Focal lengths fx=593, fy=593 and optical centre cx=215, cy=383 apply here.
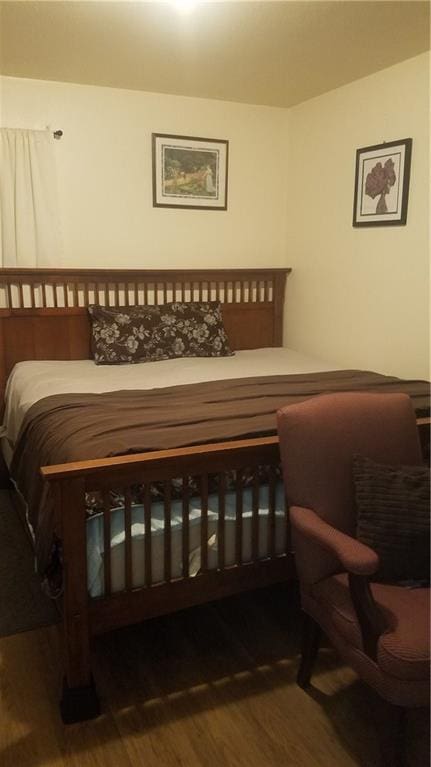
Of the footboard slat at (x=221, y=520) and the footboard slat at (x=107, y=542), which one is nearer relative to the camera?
the footboard slat at (x=107, y=542)

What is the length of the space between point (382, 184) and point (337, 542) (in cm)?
239

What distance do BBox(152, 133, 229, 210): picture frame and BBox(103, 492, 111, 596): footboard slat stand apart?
260 centimetres

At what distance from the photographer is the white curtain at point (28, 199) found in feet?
11.0

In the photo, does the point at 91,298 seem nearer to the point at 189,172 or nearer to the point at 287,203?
the point at 189,172

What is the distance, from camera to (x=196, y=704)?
1.82 meters

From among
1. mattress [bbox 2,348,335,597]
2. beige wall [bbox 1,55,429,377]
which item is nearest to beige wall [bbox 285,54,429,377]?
beige wall [bbox 1,55,429,377]

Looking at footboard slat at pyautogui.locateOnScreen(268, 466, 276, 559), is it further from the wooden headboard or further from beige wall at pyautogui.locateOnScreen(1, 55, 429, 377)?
the wooden headboard

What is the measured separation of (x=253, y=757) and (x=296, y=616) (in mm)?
698

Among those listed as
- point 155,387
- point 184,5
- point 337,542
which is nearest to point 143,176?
point 184,5

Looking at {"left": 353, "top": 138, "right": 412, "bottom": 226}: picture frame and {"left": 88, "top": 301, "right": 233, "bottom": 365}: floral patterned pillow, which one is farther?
{"left": 88, "top": 301, "right": 233, "bottom": 365}: floral patterned pillow

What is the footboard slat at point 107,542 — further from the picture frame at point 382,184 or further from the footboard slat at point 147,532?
the picture frame at point 382,184

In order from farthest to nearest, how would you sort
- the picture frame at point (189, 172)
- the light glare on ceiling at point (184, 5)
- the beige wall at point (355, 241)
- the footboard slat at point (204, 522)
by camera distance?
the picture frame at point (189, 172)
the beige wall at point (355, 241)
the light glare on ceiling at point (184, 5)
the footboard slat at point (204, 522)

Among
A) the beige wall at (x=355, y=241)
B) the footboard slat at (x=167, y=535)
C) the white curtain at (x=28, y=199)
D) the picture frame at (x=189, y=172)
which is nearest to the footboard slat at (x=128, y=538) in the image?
the footboard slat at (x=167, y=535)

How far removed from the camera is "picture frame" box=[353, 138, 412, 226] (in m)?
3.12
